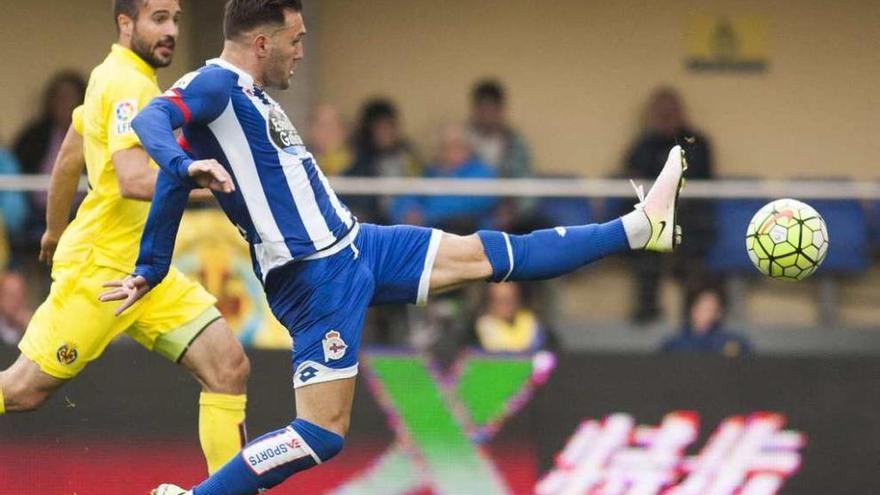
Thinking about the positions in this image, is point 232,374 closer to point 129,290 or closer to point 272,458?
point 272,458

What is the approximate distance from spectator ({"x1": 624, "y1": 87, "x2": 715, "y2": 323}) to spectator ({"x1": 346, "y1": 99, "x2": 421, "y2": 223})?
1550 mm

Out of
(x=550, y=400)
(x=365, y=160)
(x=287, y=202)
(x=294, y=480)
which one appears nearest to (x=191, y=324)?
(x=287, y=202)

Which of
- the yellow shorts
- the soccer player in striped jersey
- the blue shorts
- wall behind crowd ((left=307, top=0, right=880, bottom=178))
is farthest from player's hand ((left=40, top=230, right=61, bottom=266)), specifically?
wall behind crowd ((left=307, top=0, right=880, bottom=178))

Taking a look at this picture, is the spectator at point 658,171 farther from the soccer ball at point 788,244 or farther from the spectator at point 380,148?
the soccer ball at point 788,244

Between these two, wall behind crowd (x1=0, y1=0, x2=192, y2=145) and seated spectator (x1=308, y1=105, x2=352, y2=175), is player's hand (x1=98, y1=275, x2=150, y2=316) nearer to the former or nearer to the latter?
seated spectator (x1=308, y1=105, x2=352, y2=175)

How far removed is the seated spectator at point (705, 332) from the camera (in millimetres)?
10812

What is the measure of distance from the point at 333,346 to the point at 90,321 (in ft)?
4.22

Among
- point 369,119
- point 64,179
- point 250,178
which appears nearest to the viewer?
point 250,178

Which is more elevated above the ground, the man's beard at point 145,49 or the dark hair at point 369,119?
the man's beard at point 145,49

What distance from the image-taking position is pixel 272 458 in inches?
275

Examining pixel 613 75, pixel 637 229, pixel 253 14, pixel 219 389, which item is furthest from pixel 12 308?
pixel 613 75

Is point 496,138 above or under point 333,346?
under

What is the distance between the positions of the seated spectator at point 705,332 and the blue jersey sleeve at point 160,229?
469 centimetres

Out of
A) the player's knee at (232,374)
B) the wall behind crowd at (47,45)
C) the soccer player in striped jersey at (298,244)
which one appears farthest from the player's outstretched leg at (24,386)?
the wall behind crowd at (47,45)
